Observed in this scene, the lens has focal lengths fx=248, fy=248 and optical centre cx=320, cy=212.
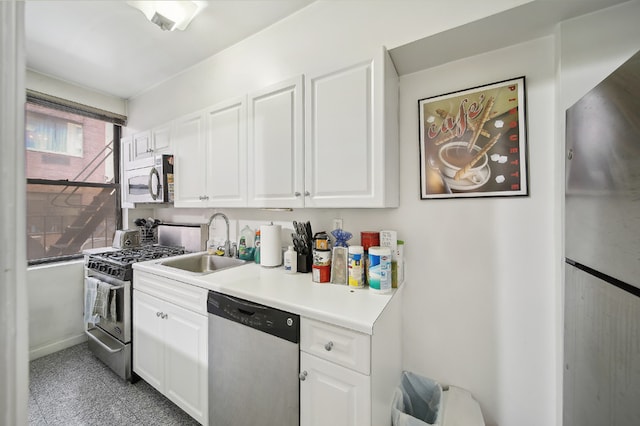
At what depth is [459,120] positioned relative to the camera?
1410 millimetres

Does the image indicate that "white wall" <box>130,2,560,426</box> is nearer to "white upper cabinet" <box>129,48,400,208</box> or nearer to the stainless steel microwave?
"white upper cabinet" <box>129,48,400,208</box>

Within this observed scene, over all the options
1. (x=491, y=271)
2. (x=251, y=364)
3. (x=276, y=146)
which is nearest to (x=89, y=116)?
(x=276, y=146)

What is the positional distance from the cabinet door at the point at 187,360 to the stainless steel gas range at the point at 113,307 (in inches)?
20.7

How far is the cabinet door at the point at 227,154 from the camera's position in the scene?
180cm

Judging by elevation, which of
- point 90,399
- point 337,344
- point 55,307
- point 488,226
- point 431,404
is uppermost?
point 488,226

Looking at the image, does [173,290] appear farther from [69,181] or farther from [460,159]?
[69,181]

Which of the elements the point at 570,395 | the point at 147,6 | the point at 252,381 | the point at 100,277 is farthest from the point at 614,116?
the point at 100,277

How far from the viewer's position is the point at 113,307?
1.95 m

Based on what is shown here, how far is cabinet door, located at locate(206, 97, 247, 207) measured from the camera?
5.92 ft

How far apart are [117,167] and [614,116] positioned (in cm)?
403

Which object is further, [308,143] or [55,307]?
[55,307]

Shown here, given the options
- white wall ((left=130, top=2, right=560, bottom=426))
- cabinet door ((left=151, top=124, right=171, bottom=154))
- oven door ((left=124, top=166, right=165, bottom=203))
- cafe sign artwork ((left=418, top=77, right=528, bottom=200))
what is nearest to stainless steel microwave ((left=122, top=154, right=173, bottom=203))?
oven door ((left=124, top=166, right=165, bottom=203))

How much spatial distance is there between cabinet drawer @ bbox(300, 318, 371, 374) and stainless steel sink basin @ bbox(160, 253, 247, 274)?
1.00 metres

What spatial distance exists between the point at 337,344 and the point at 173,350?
4.01 feet
